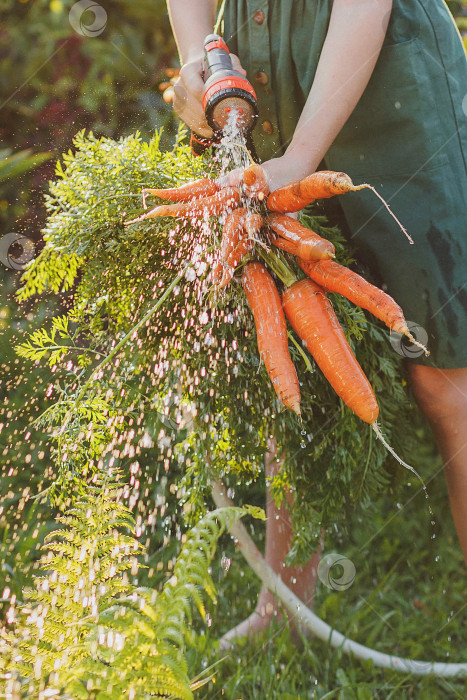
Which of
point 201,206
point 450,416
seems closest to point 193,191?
point 201,206

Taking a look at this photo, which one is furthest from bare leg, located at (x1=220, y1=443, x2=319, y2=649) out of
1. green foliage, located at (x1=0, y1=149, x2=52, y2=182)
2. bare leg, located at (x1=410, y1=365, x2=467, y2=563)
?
green foliage, located at (x1=0, y1=149, x2=52, y2=182)

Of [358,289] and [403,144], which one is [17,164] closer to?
[403,144]

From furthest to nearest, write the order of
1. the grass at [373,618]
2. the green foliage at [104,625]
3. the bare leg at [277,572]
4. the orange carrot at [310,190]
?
1. the bare leg at [277,572]
2. the grass at [373,618]
3. the orange carrot at [310,190]
4. the green foliage at [104,625]

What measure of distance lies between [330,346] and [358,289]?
0.11 meters

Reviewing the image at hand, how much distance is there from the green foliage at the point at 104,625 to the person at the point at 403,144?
1.60 ft

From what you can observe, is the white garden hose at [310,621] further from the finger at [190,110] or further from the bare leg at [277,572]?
the finger at [190,110]

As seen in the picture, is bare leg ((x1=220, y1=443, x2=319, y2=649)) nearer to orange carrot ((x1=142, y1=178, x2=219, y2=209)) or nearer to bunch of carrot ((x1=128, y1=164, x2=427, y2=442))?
bunch of carrot ((x1=128, y1=164, x2=427, y2=442))

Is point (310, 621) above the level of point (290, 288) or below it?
below

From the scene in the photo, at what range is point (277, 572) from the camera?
5.63ft

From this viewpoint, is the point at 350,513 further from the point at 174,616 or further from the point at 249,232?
the point at 249,232

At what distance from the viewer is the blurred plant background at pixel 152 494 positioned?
1.62 m
